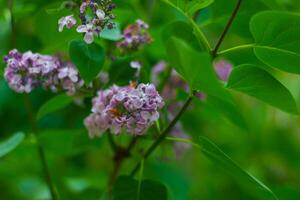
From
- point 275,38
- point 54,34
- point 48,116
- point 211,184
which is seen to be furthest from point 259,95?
point 211,184

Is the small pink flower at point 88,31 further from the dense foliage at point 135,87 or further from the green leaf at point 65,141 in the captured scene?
Result: the green leaf at point 65,141

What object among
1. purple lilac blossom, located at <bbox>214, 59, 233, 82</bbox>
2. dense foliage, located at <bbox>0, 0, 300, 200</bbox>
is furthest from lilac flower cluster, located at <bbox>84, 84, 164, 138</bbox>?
purple lilac blossom, located at <bbox>214, 59, 233, 82</bbox>

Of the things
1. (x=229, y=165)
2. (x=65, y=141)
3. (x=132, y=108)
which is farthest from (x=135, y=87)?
(x=65, y=141)

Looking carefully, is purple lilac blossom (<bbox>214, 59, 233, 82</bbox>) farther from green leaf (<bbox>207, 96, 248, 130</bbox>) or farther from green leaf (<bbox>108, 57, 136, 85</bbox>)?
green leaf (<bbox>108, 57, 136, 85</bbox>)

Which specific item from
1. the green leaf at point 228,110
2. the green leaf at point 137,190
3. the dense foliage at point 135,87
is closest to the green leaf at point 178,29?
the dense foliage at point 135,87

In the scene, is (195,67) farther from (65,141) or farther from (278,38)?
(65,141)
